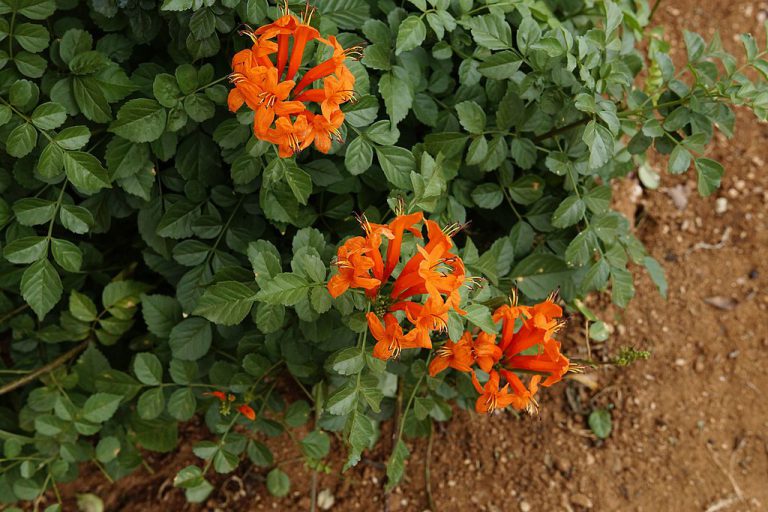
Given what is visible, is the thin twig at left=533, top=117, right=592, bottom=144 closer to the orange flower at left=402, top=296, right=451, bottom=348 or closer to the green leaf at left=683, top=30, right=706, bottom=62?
the green leaf at left=683, top=30, right=706, bottom=62

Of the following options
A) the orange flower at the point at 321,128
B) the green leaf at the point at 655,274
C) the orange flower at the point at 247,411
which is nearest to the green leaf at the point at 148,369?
the orange flower at the point at 247,411

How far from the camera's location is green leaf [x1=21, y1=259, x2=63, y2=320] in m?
2.11

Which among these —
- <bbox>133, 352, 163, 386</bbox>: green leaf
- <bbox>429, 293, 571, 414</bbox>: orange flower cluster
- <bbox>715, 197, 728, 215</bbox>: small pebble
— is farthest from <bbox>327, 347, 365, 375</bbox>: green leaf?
<bbox>715, 197, 728, 215</bbox>: small pebble

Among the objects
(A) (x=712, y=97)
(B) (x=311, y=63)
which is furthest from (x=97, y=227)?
(A) (x=712, y=97)

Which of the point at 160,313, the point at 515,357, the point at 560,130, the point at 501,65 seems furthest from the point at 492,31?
the point at 160,313

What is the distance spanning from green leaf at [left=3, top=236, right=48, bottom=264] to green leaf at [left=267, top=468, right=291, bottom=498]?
112 cm

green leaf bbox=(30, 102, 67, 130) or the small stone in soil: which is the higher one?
green leaf bbox=(30, 102, 67, 130)

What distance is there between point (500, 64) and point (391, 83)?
33 cm

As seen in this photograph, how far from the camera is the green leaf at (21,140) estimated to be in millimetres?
1949

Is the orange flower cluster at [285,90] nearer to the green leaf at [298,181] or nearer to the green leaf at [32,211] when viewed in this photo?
the green leaf at [298,181]

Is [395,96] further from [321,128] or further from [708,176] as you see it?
[708,176]

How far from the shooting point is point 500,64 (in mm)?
2201

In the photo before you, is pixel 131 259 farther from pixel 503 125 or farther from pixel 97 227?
pixel 503 125

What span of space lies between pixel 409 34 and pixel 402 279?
2.37ft
